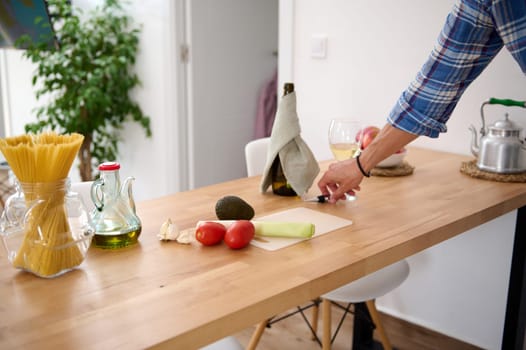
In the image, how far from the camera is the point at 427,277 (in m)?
2.49

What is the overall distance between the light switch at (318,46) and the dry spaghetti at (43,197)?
1805mm

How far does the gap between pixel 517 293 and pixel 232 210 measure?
101 centimetres

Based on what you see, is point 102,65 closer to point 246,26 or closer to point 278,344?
point 246,26

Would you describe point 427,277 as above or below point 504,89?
below

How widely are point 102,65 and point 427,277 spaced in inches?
87.9

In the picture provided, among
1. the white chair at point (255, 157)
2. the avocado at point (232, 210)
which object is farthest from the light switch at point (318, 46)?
the avocado at point (232, 210)

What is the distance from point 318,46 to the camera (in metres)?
2.72

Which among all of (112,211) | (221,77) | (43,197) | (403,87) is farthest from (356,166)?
(221,77)

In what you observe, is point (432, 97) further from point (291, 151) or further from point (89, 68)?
point (89, 68)

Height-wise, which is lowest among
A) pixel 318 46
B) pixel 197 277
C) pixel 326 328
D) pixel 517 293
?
pixel 326 328

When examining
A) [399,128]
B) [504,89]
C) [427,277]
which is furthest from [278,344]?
[504,89]

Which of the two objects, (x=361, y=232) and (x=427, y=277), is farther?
(x=427, y=277)

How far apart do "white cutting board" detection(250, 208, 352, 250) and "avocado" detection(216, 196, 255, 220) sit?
7 centimetres

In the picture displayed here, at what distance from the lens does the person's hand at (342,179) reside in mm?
1585
